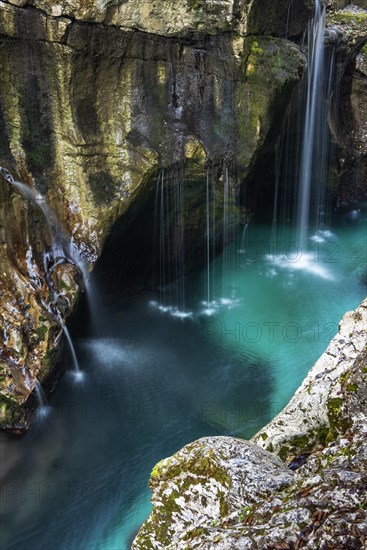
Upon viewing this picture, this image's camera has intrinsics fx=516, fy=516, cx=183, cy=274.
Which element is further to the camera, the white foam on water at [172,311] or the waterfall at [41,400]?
the white foam on water at [172,311]

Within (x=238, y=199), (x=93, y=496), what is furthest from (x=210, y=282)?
(x=93, y=496)

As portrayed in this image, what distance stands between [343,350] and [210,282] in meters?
9.69

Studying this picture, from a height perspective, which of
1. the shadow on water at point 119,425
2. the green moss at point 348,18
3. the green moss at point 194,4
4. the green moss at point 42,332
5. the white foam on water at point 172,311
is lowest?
the shadow on water at point 119,425

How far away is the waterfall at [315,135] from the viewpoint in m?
15.5

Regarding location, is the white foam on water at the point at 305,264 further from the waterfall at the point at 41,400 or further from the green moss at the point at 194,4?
the waterfall at the point at 41,400

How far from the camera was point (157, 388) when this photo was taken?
11727mm

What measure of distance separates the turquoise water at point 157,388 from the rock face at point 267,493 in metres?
4.98

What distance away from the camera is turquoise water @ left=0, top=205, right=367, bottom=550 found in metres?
9.12

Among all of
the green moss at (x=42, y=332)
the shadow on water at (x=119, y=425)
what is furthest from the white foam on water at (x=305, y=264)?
the green moss at (x=42, y=332)

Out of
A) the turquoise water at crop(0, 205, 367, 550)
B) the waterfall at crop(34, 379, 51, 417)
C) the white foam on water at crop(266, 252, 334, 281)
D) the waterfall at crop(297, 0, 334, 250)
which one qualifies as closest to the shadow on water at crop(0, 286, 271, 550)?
the turquoise water at crop(0, 205, 367, 550)

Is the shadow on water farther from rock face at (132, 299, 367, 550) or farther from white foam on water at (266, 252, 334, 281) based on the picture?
rock face at (132, 299, 367, 550)

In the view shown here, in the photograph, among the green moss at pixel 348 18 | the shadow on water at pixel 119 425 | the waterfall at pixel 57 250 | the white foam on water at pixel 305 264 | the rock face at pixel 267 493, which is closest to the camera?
Result: the rock face at pixel 267 493

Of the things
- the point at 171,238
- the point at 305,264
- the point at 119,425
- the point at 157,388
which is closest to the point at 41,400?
the point at 119,425

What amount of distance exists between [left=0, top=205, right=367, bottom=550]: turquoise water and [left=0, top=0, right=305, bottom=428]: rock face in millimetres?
1279
